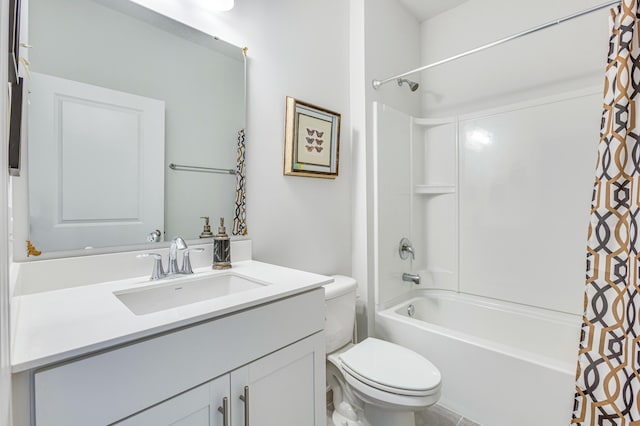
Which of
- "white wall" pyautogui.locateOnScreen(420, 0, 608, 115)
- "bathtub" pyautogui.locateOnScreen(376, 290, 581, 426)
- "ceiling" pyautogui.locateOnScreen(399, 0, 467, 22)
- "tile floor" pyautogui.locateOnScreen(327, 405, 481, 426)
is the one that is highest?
"ceiling" pyautogui.locateOnScreen(399, 0, 467, 22)

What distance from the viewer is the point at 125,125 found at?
3.63 ft

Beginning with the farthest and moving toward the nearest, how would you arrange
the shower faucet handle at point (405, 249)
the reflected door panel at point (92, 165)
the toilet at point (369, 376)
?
the shower faucet handle at point (405, 249), the toilet at point (369, 376), the reflected door panel at point (92, 165)

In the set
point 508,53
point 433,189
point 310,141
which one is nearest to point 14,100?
point 310,141

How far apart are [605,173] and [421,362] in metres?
1.05

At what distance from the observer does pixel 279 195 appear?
5.29ft

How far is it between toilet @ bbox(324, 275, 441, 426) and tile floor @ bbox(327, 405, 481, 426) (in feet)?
0.65

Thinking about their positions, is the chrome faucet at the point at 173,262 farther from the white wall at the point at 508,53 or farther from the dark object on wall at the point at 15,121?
Result: the white wall at the point at 508,53

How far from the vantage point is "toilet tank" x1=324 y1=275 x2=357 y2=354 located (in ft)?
4.84

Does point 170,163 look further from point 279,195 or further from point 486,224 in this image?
point 486,224

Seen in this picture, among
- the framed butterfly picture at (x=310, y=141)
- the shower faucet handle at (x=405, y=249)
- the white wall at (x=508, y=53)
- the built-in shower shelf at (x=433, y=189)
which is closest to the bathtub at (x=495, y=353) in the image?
the shower faucet handle at (x=405, y=249)

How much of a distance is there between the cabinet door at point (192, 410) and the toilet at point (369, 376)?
0.67 m

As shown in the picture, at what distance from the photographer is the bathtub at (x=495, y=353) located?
1.35m

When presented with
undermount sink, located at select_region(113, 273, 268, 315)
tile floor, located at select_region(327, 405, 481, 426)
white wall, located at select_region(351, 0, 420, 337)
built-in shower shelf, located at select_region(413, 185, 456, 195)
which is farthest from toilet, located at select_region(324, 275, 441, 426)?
built-in shower shelf, located at select_region(413, 185, 456, 195)

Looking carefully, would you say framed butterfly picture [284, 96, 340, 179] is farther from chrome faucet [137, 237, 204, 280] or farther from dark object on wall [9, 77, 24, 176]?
dark object on wall [9, 77, 24, 176]
